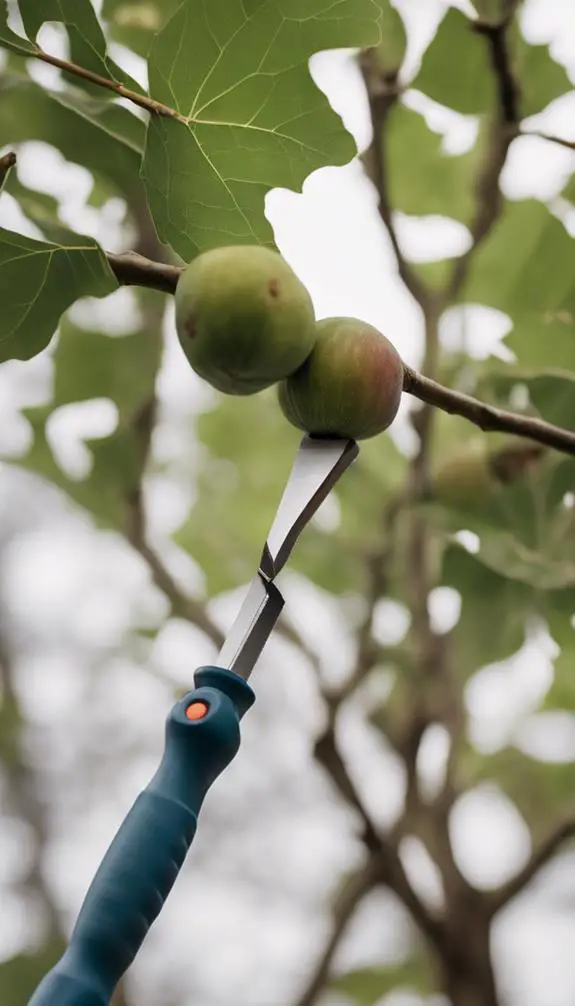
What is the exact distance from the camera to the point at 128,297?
37.8 inches

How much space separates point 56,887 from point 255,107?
0.92 meters

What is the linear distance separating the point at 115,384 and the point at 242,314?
0.48 metres

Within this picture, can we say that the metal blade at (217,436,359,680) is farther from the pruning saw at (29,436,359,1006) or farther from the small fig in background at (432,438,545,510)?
the small fig in background at (432,438,545,510)

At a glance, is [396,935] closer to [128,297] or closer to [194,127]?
[128,297]

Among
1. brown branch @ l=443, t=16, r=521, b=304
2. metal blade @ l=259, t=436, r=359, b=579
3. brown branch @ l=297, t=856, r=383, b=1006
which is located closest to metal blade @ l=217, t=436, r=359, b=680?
metal blade @ l=259, t=436, r=359, b=579

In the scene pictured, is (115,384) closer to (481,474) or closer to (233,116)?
(481,474)

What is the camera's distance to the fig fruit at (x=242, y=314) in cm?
36

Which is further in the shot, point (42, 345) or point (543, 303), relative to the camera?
point (543, 303)

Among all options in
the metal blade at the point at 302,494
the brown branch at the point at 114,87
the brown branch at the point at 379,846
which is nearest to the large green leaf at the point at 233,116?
the brown branch at the point at 114,87

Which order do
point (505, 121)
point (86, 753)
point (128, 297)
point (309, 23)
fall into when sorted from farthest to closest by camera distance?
point (86, 753) → point (128, 297) → point (505, 121) → point (309, 23)

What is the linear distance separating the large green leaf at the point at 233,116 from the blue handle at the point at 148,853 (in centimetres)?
20

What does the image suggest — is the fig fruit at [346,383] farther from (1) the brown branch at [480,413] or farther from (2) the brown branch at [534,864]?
(2) the brown branch at [534,864]

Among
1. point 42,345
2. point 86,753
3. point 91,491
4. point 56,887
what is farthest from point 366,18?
point 86,753

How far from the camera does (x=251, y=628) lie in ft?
1.25
